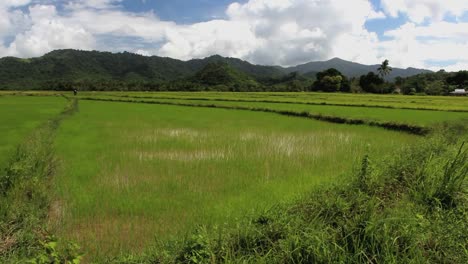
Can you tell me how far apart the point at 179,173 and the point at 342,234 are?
3.55 m

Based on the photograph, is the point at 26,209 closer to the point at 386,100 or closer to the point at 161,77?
the point at 386,100

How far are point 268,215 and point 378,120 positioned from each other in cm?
1098

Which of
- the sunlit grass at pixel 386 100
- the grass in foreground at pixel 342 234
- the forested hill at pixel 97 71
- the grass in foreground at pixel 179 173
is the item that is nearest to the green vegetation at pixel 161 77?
A: the forested hill at pixel 97 71

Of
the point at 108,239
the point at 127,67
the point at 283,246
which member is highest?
the point at 127,67

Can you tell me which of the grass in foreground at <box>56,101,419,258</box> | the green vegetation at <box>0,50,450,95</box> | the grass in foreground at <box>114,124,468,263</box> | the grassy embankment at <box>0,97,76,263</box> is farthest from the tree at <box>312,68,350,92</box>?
the grass in foreground at <box>114,124,468,263</box>

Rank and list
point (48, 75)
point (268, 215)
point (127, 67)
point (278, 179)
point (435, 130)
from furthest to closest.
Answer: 1. point (127, 67)
2. point (48, 75)
3. point (435, 130)
4. point (278, 179)
5. point (268, 215)

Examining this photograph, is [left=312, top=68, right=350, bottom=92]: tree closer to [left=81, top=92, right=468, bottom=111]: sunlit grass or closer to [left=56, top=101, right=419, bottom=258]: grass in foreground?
[left=81, top=92, right=468, bottom=111]: sunlit grass

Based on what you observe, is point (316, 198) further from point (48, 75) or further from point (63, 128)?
point (48, 75)

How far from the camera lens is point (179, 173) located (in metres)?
6.17

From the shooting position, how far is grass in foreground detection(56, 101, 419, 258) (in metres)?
3.97

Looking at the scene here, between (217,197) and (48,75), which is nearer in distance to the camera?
(217,197)

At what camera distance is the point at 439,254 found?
121 inches

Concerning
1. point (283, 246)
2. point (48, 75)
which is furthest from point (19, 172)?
point (48, 75)

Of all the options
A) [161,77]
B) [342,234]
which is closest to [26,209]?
[342,234]
